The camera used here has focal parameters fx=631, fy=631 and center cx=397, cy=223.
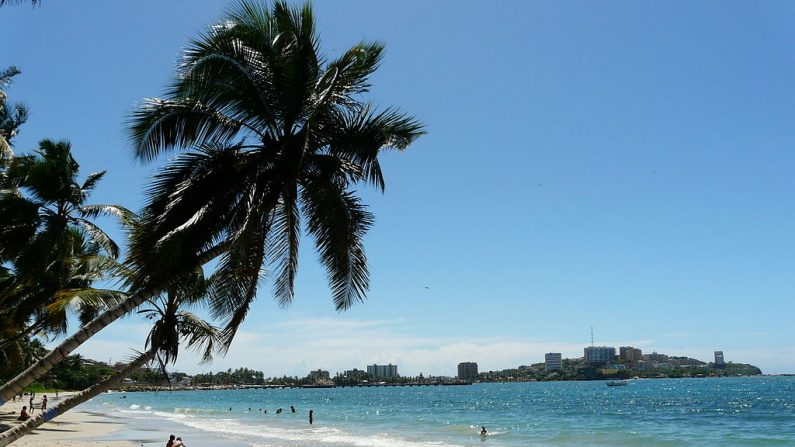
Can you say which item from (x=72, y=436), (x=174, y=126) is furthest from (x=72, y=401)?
(x=72, y=436)

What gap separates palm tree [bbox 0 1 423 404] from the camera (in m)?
8.15

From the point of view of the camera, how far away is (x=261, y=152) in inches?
344

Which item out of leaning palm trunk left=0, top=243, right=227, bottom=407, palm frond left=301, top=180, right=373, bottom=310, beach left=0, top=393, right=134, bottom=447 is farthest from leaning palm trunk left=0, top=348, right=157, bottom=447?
beach left=0, top=393, right=134, bottom=447

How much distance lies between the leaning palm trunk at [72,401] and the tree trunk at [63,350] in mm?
510

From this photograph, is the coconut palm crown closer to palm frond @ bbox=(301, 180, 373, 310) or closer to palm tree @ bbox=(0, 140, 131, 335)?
palm frond @ bbox=(301, 180, 373, 310)

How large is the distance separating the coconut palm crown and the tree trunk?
31.2 inches

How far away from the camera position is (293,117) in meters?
8.69

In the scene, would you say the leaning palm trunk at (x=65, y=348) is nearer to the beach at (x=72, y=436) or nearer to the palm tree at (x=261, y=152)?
the palm tree at (x=261, y=152)

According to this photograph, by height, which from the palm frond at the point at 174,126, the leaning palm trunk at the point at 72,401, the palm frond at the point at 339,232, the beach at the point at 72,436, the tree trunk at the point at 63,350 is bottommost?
the beach at the point at 72,436

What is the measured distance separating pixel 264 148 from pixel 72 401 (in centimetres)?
427

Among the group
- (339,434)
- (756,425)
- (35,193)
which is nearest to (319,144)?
(35,193)

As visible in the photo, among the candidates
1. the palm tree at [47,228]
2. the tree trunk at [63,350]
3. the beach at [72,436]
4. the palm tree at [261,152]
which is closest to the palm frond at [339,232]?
the palm tree at [261,152]

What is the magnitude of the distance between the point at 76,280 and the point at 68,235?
2.36m

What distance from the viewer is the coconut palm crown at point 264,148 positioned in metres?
8.21
